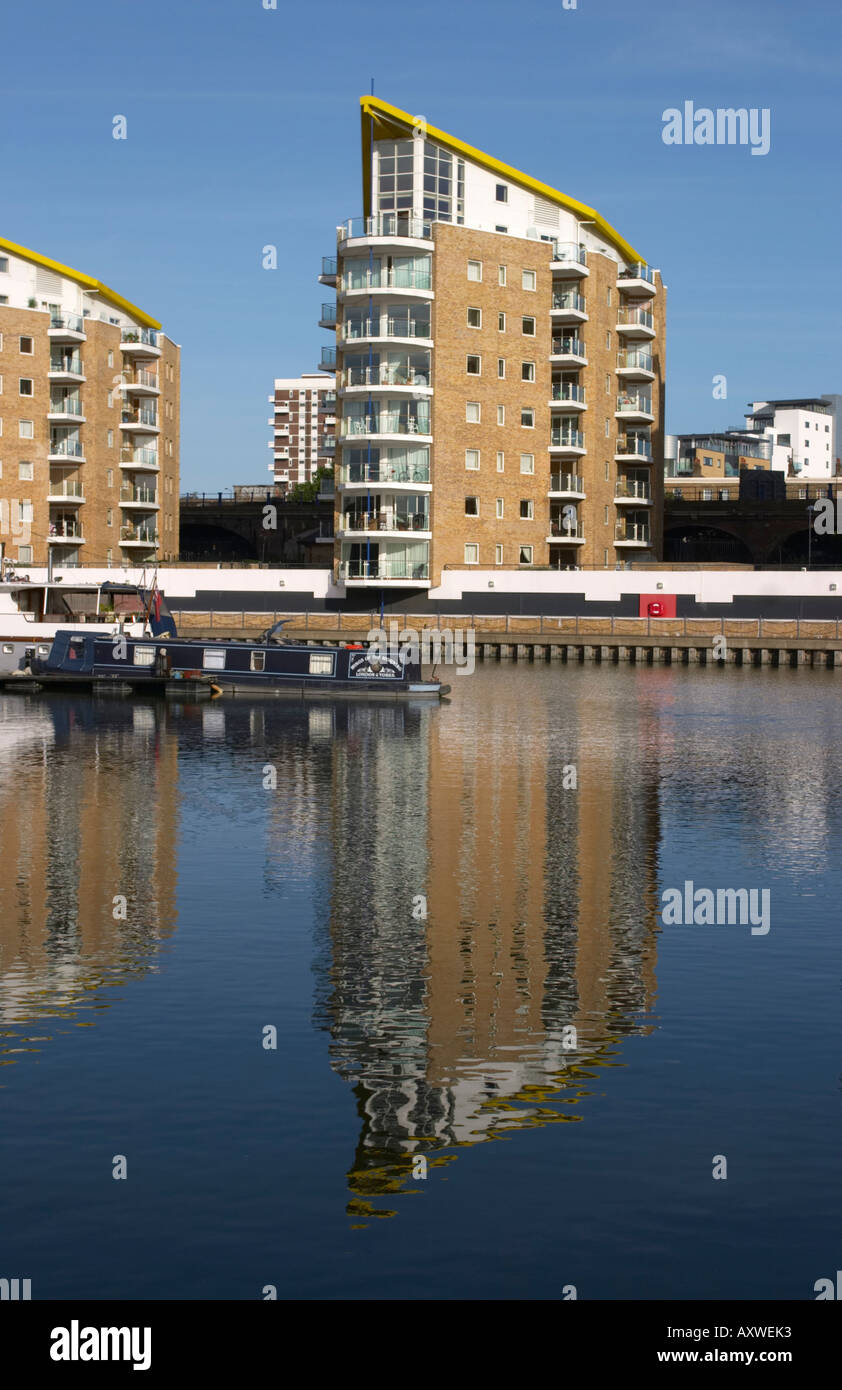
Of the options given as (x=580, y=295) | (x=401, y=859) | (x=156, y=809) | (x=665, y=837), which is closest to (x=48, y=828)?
(x=156, y=809)

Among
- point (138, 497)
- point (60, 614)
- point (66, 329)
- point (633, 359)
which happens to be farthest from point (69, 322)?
point (60, 614)

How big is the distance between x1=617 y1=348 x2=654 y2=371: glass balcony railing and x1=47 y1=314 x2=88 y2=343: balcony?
37.3 metres

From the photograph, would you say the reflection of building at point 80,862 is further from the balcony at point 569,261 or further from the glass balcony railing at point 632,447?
the glass balcony railing at point 632,447

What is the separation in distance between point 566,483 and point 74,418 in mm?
34645

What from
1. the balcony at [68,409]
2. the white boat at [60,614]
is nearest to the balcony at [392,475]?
the balcony at [68,409]


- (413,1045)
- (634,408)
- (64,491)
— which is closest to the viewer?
(413,1045)

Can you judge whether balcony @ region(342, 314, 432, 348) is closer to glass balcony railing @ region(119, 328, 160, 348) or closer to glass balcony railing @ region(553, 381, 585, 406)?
glass balcony railing @ region(553, 381, 585, 406)

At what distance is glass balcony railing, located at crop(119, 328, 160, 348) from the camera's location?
11644 centimetres

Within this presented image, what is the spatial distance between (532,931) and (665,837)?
29.2 ft

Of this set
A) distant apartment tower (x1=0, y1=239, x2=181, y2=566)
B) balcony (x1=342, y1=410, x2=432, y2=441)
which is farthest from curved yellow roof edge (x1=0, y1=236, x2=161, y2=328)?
balcony (x1=342, y1=410, x2=432, y2=441)

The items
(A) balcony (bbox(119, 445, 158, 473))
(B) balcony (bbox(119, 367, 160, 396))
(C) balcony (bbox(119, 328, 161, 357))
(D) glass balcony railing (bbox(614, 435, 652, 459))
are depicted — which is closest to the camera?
(D) glass balcony railing (bbox(614, 435, 652, 459))

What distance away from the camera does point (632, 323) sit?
10750cm

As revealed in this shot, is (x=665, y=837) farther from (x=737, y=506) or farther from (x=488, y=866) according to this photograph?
(x=737, y=506)

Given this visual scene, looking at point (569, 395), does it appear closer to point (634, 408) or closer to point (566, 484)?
point (566, 484)
